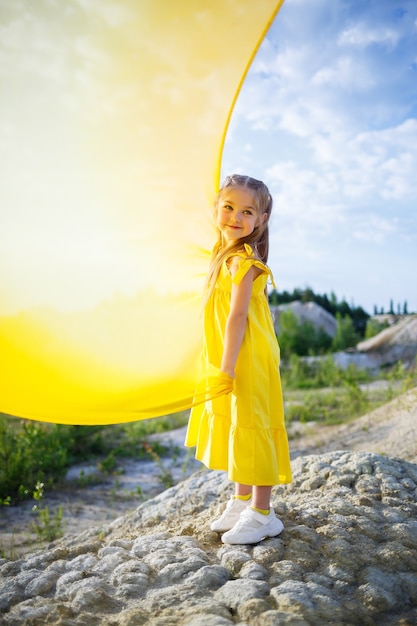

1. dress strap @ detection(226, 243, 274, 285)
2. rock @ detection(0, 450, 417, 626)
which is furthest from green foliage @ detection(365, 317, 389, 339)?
dress strap @ detection(226, 243, 274, 285)

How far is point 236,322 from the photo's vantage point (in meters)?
2.24

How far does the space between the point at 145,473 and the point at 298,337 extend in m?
6.50

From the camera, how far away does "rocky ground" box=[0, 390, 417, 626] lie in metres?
1.78

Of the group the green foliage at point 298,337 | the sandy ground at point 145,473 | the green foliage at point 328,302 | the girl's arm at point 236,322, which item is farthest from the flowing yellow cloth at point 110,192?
the green foliage at point 328,302

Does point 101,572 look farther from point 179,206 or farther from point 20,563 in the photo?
point 179,206

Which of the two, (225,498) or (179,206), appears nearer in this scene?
(179,206)

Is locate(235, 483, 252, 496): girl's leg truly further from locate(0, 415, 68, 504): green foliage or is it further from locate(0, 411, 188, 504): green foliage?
locate(0, 415, 68, 504): green foliage

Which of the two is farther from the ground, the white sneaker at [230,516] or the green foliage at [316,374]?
the green foliage at [316,374]

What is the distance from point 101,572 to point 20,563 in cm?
50

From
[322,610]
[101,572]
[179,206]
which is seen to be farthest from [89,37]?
[322,610]

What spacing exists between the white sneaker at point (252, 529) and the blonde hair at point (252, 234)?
0.89 metres

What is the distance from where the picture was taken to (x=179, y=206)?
2744 mm

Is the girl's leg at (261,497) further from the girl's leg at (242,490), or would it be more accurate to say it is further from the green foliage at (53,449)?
the green foliage at (53,449)

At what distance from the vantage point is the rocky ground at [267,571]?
1779 millimetres
